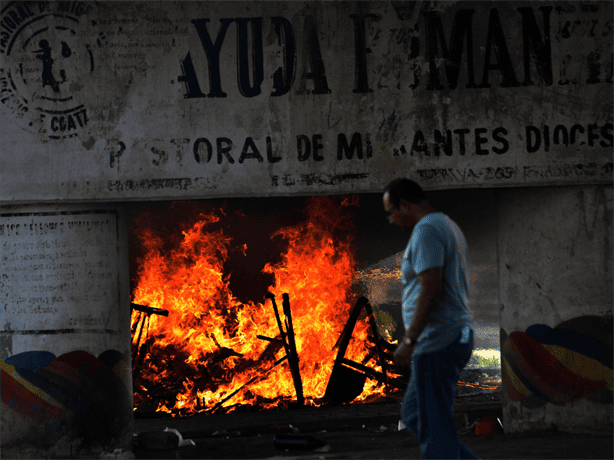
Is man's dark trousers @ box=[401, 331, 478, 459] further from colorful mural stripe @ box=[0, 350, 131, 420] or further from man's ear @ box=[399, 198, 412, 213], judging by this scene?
colorful mural stripe @ box=[0, 350, 131, 420]

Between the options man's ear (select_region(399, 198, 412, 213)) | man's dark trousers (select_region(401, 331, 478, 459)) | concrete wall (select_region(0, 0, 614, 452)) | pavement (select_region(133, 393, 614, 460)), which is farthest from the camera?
concrete wall (select_region(0, 0, 614, 452))

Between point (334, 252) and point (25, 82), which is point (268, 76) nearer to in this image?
point (25, 82)

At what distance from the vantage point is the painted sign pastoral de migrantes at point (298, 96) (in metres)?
4.76

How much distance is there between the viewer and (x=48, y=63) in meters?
4.80

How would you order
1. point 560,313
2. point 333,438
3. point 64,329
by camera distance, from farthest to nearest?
1. point 333,438
2. point 560,313
3. point 64,329

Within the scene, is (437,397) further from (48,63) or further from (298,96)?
(48,63)

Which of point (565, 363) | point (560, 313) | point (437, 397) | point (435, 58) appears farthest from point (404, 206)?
point (565, 363)

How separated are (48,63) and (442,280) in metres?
3.84

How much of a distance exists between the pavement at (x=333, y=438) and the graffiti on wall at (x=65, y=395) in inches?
18.3

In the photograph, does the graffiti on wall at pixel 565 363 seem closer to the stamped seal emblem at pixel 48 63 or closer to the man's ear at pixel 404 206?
the man's ear at pixel 404 206

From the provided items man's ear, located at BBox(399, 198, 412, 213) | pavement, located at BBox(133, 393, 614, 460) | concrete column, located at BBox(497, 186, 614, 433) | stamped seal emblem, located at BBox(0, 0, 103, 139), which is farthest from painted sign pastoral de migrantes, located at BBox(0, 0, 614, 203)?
pavement, located at BBox(133, 393, 614, 460)

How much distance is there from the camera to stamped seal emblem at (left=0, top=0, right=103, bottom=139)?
4.77 m

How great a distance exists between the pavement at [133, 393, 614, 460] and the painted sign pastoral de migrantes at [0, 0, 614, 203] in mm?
2204

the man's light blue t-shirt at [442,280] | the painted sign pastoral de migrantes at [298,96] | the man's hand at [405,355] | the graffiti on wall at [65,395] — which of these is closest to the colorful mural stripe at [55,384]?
the graffiti on wall at [65,395]
